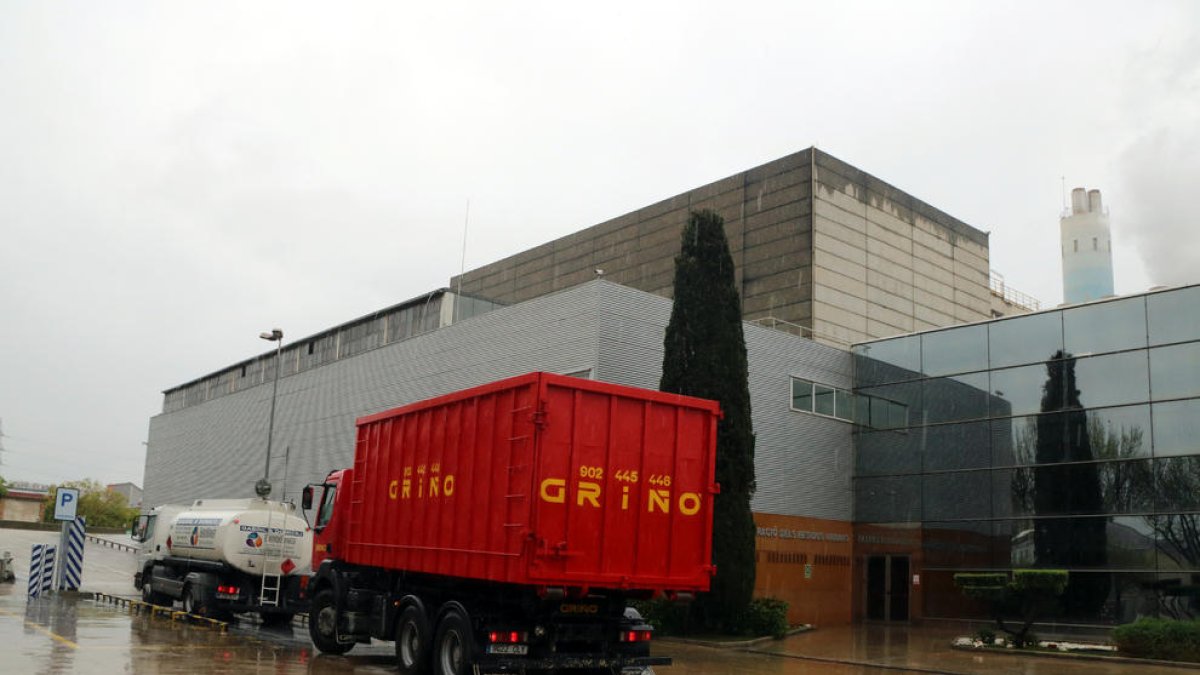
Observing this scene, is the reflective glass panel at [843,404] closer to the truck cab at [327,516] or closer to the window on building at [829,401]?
the window on building at [829,401]

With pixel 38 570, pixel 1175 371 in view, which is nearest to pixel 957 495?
pixel 1175 371

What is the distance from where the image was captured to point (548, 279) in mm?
52156

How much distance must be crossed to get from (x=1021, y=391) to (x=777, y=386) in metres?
6.37

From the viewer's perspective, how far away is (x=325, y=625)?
664 inches

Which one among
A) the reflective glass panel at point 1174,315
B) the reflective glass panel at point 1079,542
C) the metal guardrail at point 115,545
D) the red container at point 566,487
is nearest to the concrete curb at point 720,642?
the reflective glass panel at point 1079,542

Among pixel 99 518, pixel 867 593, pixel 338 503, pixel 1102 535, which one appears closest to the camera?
pixel 338 503

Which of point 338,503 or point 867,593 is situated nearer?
point 338,503

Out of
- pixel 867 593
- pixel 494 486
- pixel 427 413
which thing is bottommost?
pixel 867 593

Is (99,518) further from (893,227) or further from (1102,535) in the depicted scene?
(1102,535)

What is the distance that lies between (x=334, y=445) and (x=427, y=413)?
2207 cm

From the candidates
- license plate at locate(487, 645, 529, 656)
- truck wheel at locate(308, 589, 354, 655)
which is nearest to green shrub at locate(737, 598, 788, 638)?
truck wheel at locate(308, 589, 354, 655)

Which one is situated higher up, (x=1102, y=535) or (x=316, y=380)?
(x=316, y=380)

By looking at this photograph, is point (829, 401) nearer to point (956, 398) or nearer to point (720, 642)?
point (956, 398)

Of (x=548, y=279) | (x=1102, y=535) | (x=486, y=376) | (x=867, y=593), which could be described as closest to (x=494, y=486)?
(x=486, y=376)
